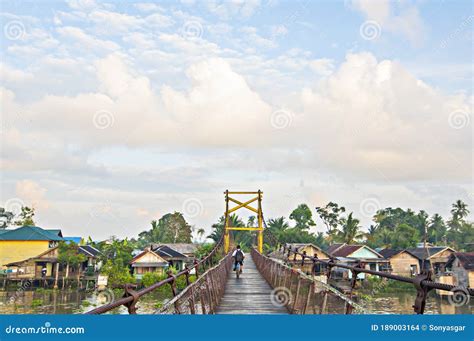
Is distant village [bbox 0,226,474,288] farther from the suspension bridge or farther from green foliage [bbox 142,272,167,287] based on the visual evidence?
the suspension bridge

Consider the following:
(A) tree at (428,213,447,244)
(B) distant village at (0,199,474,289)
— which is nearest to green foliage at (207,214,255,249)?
(B) distant village at (0,199,474,289)

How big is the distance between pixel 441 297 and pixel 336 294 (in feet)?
133

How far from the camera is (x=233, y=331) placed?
12.2 feet

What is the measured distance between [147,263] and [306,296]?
37.4m

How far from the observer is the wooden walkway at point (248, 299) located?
7723mm

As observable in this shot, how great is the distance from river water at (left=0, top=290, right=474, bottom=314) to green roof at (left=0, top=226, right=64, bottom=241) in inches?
217

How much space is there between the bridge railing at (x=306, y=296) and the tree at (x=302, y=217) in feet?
153

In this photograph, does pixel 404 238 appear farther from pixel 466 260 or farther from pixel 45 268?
pixel 45 268

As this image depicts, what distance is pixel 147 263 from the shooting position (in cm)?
4153

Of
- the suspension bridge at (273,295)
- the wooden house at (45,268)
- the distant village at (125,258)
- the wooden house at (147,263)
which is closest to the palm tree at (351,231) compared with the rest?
the distant village at (125,258)

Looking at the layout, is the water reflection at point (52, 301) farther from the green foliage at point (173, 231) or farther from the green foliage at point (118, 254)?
the green foliage at point (173, 231)

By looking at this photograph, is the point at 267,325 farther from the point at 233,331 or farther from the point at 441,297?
the point at 441,297

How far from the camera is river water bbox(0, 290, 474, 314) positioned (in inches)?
1436

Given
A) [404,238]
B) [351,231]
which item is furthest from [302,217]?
[404,238]
